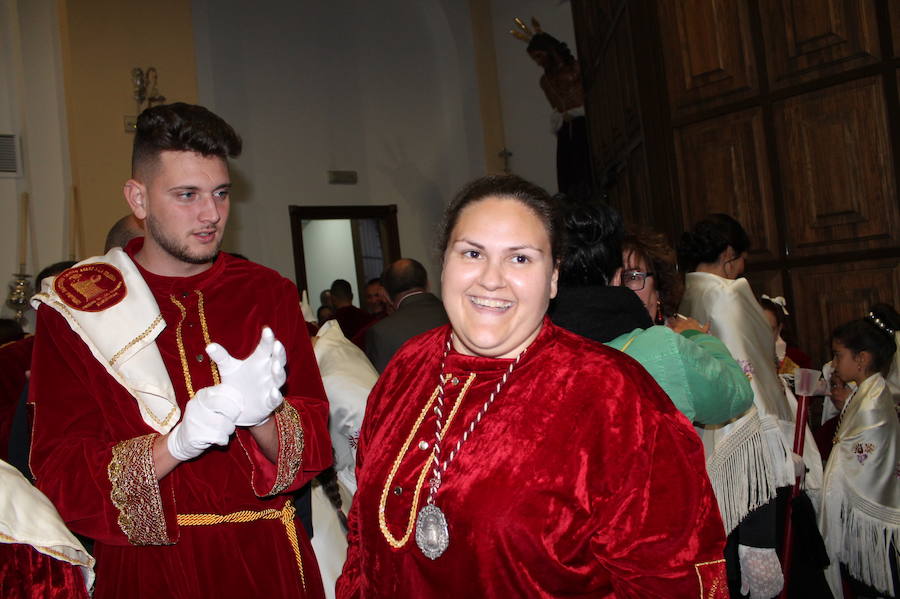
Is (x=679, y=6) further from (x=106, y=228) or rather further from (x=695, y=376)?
(x=106, y=228)

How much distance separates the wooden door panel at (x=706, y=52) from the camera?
4.50 m

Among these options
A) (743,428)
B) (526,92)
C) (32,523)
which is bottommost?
(743,428)

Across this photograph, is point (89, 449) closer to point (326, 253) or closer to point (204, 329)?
point (204, 329)

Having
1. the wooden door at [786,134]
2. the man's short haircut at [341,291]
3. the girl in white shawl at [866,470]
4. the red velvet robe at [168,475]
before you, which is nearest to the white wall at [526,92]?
the man's short haircut at [341,291]

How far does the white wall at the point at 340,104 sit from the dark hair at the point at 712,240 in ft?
19.9

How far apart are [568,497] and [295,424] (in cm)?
67

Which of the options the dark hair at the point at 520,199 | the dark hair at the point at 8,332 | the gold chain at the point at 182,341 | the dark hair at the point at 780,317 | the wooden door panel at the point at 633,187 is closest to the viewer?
the dark hair at the point at 520,199

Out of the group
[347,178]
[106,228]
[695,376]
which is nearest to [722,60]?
[695,376]

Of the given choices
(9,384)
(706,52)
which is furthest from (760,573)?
(706,52)

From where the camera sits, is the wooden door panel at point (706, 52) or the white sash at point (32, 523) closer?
the white sash at point (32, 523)

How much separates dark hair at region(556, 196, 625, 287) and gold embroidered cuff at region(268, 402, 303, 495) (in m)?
0.79

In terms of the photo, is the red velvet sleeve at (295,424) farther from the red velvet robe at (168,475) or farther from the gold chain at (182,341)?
the gold chain at (182,341)

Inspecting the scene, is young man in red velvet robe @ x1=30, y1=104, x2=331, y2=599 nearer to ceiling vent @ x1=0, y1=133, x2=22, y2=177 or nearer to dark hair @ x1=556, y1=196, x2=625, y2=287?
dark hair @ x1=556, y1=196, x2=625, y2=287

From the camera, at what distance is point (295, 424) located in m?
1.70
